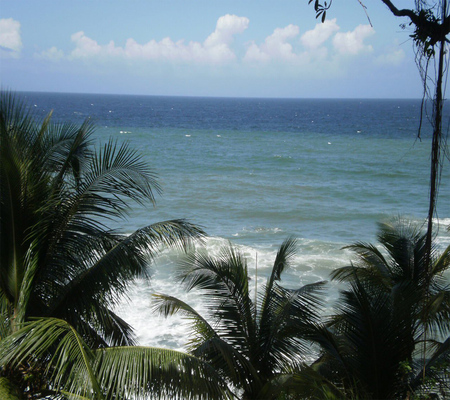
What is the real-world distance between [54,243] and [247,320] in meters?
2.71

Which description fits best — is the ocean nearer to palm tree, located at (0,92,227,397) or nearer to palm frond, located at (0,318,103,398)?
palm tree, located at (0,92,227,397)

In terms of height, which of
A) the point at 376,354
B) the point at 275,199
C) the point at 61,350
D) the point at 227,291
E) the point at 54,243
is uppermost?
the point at 54,243

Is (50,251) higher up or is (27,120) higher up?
(27,120)

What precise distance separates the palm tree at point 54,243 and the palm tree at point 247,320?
1.01 meters

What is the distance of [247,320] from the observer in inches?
270

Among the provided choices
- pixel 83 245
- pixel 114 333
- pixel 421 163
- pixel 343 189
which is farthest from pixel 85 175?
pixel 421 163

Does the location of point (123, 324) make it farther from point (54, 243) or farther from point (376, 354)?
point (376, 354)

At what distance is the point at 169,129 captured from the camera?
60.8m

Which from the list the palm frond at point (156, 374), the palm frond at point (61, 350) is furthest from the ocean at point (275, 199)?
the palm frond at point (61, 350)

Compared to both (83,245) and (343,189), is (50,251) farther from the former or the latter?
(343,189)

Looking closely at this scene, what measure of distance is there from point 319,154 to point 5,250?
37.5 metres

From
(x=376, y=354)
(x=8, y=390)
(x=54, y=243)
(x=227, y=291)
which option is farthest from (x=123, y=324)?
(x=376, y=354)

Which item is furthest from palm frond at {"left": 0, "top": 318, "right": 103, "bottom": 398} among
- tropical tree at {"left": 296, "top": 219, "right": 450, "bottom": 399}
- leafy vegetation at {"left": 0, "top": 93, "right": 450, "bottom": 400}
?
tropical tree at {"left": 296, "top": 219, "right": 450, "bottom": 399}

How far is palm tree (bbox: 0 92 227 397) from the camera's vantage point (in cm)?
525
